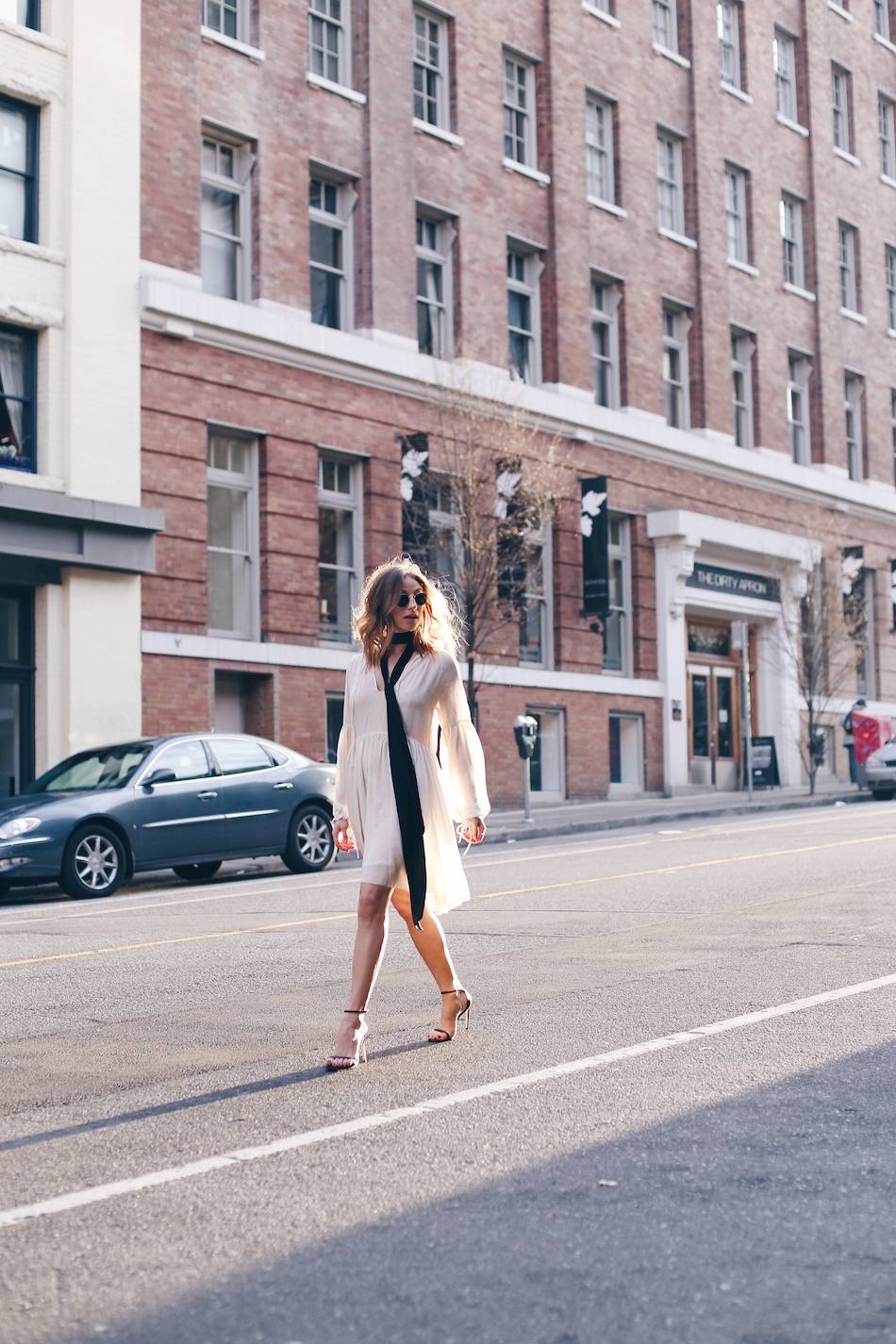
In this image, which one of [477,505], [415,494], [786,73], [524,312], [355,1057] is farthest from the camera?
[786,73]

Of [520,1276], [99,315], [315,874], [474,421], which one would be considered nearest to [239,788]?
[315,874]

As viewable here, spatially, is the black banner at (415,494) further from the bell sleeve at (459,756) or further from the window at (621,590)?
the bell sleeve at (459,756)

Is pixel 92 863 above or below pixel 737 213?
below

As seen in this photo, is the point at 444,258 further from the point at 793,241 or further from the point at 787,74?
the point at 787,74

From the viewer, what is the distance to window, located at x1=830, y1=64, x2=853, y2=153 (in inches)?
1544

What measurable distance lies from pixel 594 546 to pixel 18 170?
1169 cm

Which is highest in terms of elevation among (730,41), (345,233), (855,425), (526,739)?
(730,41)

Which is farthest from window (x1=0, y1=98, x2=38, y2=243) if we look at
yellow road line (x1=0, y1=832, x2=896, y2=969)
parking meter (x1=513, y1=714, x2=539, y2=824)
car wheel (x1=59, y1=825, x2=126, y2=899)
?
yellow road line (x1=0, y1=832, x2=896, y2=969)

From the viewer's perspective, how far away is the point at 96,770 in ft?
53.6

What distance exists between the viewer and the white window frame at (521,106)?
29.6m

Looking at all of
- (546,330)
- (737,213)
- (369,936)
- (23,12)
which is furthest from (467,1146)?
(737,213)

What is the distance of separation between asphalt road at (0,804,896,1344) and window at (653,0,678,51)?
27.3 metres

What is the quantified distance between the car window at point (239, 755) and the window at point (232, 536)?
6809mm

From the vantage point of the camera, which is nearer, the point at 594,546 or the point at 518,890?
the point at 518,890
